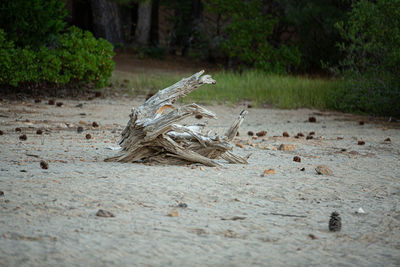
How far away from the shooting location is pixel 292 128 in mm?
Result: 8453

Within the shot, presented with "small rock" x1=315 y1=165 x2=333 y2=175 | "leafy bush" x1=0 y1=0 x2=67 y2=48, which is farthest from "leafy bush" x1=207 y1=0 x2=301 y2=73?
"small rock" x1=315 y1=165 x2=333 y2=175

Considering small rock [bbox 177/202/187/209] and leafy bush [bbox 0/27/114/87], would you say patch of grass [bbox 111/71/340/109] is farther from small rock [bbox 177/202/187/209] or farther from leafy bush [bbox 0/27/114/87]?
small rock [bbox 177/202/187/209]

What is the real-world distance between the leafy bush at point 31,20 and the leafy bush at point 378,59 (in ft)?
19.8

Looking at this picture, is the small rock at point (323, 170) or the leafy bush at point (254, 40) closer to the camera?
the small rock at point (323, 170)

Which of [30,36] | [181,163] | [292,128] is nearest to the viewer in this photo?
[181,163]

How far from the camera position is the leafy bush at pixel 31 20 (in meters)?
10.3

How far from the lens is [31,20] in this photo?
10547 mm

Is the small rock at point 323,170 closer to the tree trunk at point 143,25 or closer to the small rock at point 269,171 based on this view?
the small rock at point 269,171

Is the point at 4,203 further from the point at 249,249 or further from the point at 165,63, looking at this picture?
the point at 165,63

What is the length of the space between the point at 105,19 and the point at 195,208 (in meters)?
15.3

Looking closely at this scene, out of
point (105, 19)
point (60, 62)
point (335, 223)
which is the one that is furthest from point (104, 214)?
point (105, 19)

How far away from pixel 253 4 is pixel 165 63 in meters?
4.23

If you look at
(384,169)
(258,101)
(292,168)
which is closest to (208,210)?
(292,168)

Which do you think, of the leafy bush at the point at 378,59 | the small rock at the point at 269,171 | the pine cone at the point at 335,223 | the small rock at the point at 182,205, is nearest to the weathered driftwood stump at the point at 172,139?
the small rock at the point at 269,171
